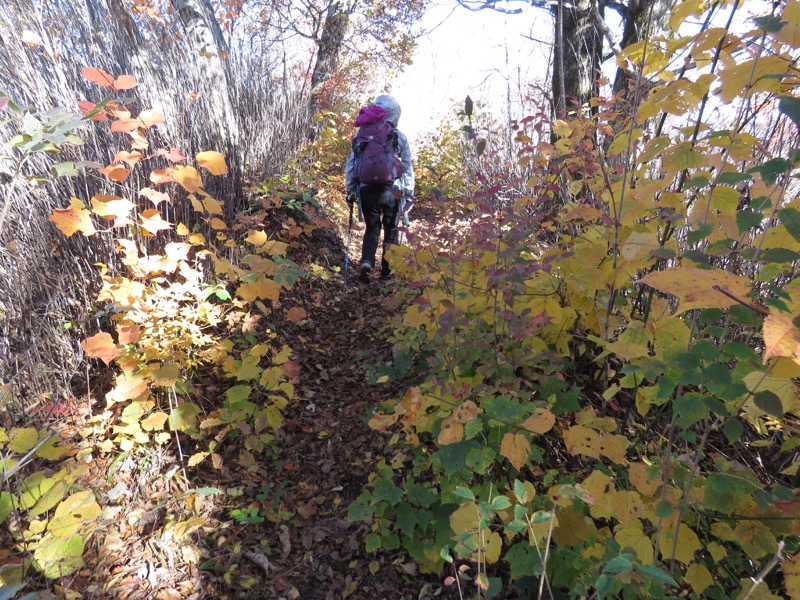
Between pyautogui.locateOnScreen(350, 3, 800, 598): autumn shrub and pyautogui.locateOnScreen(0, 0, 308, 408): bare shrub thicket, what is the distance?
1725 mm

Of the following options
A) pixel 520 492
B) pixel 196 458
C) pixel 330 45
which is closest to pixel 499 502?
pixel 520 492

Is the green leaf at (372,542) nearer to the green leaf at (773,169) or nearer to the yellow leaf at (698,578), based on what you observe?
the yellow leaf at (698,578)

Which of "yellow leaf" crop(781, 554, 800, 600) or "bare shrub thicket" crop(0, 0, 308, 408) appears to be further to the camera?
"bare shrub thicket" crop(0, 0, 308, 408)

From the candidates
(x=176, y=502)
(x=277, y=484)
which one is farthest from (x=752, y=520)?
(x=176, y=502)

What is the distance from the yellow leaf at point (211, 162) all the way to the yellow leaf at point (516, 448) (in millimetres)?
1701

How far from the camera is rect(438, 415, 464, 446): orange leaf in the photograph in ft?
4.29

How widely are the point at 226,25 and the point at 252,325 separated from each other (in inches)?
286

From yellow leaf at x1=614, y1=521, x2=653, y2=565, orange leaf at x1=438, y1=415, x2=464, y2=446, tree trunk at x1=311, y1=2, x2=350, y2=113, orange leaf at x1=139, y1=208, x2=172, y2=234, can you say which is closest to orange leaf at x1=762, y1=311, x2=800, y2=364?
yellow leaf at x1=614, y1=521, x2=653, y2=565

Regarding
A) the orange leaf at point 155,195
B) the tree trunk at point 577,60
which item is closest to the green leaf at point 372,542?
the orange leaf at point 155,195

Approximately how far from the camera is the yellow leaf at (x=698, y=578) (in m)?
1.11

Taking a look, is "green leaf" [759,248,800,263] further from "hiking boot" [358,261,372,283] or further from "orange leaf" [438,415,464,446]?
"hiking boot" [358,261,372,283]

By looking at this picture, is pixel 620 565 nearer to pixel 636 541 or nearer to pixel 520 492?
pixel 520 492

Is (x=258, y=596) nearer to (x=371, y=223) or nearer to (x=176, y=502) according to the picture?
(x=176, y=502)

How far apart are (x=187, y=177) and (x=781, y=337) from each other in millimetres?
2172
